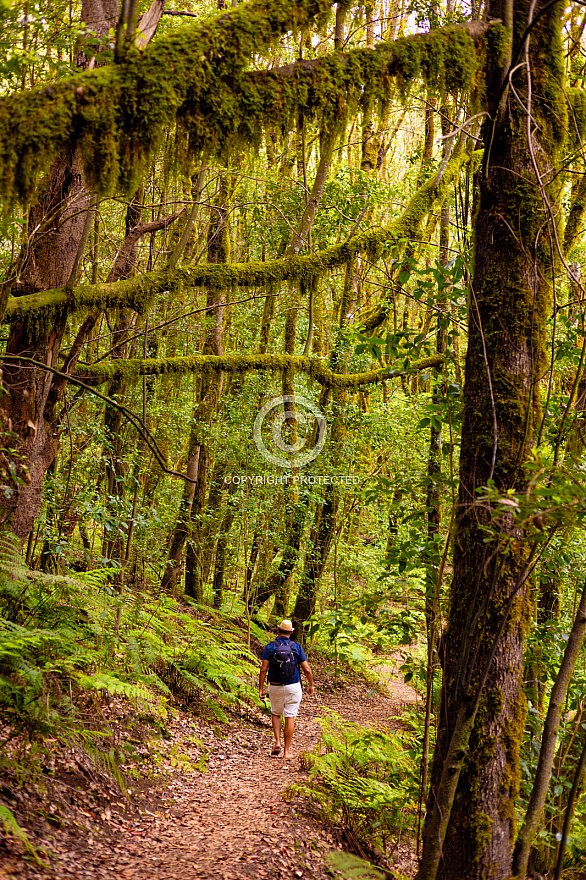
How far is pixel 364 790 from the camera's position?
5.99 m

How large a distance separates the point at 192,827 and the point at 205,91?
5999 millimetres

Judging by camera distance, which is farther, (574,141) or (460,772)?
(574,141)

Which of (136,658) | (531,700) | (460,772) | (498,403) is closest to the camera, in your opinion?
(460,772)

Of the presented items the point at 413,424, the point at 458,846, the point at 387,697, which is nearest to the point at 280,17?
the point at 458,846

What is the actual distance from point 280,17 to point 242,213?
11.0m

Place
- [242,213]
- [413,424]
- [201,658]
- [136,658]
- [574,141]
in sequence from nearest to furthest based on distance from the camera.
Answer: [574,141], [136,658], [201,658], [413,424], [242,213]

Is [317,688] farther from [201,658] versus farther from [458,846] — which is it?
[458,846]

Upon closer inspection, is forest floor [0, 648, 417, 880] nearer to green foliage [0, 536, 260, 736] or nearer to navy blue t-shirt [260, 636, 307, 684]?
green foliage [0, 536, 260, 736]

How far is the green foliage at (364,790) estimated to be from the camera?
5.63 m

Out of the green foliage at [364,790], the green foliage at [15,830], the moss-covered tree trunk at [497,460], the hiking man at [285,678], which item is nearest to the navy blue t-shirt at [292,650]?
the hiking man at [285,678]

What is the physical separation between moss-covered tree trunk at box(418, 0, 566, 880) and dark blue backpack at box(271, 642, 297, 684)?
4.66m

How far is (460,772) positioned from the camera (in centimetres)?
325

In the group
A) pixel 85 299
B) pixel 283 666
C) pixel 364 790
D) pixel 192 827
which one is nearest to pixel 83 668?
pixel 192 827

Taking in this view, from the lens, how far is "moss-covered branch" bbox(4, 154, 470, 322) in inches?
257
